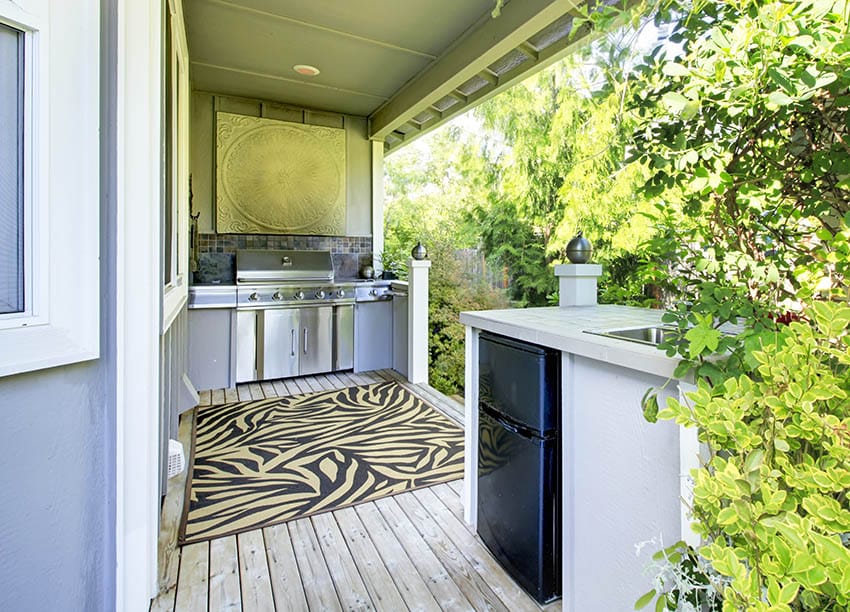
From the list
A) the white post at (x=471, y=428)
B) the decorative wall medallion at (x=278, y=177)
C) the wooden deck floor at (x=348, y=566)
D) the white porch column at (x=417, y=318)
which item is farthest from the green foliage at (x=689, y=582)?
the decorative wall medallion at (x=278, y=177)

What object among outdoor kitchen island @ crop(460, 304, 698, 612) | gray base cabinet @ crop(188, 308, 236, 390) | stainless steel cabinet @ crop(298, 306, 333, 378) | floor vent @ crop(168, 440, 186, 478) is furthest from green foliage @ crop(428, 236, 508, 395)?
outdoor kitchen island @ crop(460, 304, 698, 612)

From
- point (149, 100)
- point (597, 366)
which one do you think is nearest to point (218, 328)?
point (149, 100)

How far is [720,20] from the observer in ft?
2.85

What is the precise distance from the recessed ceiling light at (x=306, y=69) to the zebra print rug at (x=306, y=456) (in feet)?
9.21

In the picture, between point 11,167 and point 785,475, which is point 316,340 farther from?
point 785,475

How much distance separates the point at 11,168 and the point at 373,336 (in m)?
3.90

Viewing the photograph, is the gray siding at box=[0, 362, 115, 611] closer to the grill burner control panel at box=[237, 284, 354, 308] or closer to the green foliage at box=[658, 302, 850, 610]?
the green foliage at box=[658, 302, 850, 610]

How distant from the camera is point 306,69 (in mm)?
3875

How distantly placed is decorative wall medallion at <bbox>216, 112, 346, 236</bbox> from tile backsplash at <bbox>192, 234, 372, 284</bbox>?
95 millimetres

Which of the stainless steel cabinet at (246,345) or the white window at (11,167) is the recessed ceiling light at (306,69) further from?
the white window at (11,167)

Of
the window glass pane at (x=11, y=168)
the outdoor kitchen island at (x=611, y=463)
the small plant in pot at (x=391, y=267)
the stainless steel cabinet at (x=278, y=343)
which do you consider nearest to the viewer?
the window glass pane at (x=11, y=168)

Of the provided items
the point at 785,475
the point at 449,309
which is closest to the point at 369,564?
the point at 785,475

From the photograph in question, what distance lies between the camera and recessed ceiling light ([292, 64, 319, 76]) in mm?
3824

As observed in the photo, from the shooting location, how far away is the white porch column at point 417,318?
425cm
